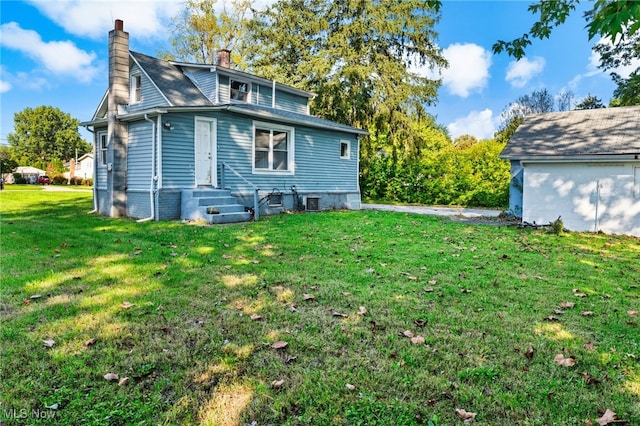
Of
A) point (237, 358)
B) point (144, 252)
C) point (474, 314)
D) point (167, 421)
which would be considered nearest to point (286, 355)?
A: point (237, 358)

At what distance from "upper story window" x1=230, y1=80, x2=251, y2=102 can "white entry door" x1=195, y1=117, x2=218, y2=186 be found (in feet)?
9.84

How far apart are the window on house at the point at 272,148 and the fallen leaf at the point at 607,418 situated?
12.1m

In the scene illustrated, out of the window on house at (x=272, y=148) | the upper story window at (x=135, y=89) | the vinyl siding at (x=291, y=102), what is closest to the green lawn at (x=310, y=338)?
the window on house at (x=272, y=148)

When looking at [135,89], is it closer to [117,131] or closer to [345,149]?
[117,131]

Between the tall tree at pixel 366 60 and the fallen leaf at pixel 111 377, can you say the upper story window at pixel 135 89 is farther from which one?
the fallen leaf at pixel 111 377

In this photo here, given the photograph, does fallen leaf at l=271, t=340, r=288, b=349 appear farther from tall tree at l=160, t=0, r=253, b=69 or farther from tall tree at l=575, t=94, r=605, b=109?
tall tree at l=575, t=94, r=605, b=109

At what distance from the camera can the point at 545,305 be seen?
406cm

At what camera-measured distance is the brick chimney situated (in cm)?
1236

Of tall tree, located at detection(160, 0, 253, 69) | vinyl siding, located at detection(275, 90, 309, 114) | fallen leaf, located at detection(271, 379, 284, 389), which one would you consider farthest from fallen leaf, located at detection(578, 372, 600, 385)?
tall tree, located at detection(160, 0, 253, 69)

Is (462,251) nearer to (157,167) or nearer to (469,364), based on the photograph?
(469,364)

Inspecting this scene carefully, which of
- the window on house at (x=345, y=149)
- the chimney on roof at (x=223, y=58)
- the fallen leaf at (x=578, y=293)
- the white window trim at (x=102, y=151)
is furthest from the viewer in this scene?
the window on house at (x=345, y=149)

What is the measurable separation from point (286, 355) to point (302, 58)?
24844 mm

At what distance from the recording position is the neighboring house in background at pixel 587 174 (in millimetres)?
10328

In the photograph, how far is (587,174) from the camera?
10844mm
